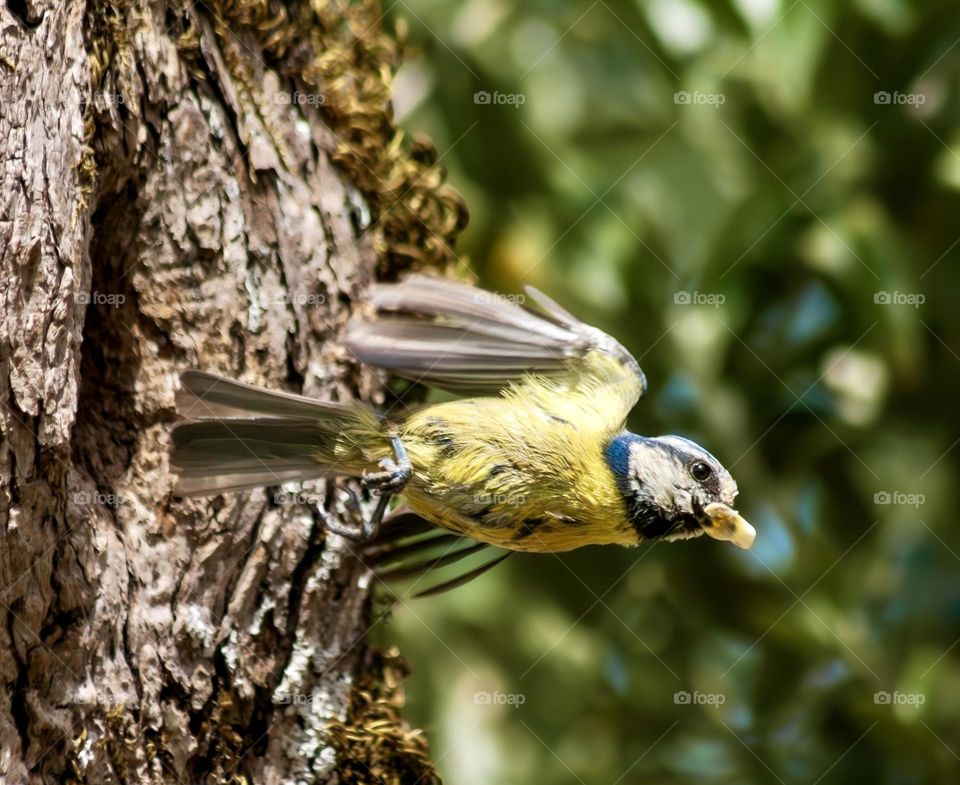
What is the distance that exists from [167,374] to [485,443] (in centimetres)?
70

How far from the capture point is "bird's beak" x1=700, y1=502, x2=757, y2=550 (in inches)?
94.0

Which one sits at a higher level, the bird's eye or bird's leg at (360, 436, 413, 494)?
the bird's eye

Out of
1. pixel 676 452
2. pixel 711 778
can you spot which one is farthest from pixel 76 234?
pixel 711 778

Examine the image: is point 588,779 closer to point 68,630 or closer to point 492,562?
point 492,562

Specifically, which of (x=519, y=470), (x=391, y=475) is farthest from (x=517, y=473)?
(x=391, y=475)

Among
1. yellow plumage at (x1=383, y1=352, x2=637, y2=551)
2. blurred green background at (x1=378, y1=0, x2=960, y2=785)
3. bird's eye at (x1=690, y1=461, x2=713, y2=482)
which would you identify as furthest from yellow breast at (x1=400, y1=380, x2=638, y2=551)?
blurred green background at (x1=378, y1=0, x2=960, y2=785)

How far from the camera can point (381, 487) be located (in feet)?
8.39

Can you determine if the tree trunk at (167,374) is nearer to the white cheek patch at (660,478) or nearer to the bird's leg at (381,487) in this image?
the bird's leg at (381,487)

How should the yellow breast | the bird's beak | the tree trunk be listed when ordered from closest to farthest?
the tree trunk
the bird's beak
the yellow breast

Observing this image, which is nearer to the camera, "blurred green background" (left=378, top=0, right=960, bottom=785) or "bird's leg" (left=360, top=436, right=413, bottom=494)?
"bird's leg" (left=360, top=436, right=413, bottom=494)

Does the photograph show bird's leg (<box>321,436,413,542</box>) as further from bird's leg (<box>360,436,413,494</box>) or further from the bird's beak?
the bird's beak

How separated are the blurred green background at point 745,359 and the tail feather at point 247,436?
1.26 m

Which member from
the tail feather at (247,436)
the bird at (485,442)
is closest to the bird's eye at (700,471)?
the bird at (485,442)

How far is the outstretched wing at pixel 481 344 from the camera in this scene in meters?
2.60
